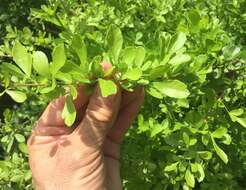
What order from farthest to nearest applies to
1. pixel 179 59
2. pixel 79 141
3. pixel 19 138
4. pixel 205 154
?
pixel 19 138 → pixel 205 154 → pixel 79 141 → pixel 179 59

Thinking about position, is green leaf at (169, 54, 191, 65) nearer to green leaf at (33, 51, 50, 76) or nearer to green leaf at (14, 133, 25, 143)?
green leaf at (33, 51, 50, 76)

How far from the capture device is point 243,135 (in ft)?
4.92

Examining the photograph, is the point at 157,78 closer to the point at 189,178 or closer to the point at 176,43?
the point at 176,43

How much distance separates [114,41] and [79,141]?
0.25 metres

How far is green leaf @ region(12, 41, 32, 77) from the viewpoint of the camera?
0.92 m

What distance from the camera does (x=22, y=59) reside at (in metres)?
0.92

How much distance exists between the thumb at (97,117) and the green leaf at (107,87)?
12cm

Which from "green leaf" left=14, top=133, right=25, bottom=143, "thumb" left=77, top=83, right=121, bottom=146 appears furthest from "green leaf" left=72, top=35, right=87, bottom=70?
"green leaf" left=14, top=133, right=25, bottom=143

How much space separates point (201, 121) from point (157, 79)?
0.28m

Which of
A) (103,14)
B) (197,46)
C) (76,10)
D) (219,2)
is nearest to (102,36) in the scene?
(103,14)

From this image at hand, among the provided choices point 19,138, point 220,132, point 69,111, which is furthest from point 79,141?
point 19,138

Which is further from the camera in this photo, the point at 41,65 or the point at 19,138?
the point at 19,138

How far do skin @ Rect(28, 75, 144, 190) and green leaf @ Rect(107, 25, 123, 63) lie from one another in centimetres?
10

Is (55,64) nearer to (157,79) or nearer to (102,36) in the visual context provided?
(157,79)
